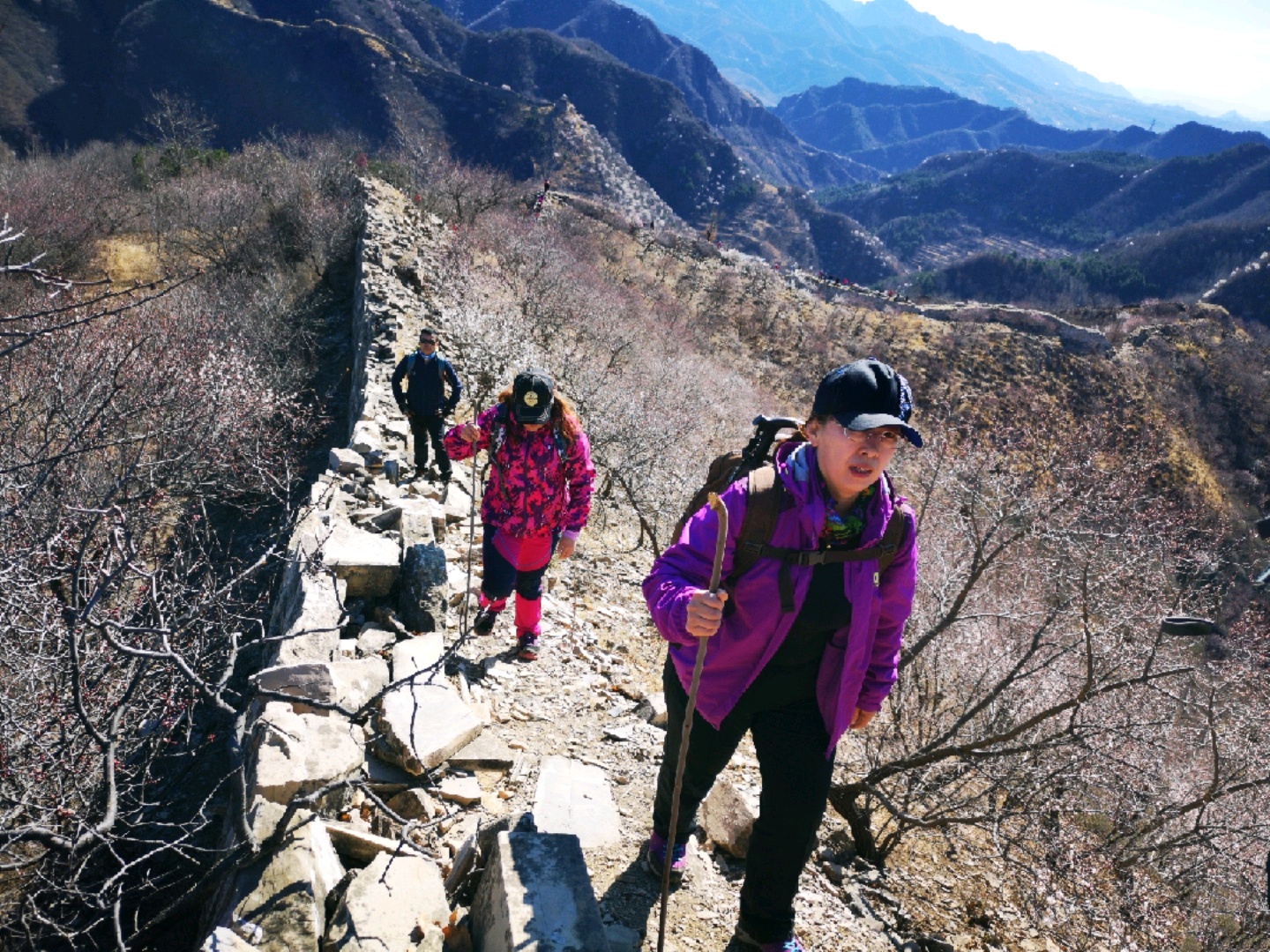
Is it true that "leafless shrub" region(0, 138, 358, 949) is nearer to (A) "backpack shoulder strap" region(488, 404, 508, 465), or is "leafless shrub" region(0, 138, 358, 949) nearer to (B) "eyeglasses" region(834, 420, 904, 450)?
(A) "backpack shoulder strap" region(488, 404, 508, 465)

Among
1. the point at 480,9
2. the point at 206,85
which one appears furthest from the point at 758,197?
the point at 480,9

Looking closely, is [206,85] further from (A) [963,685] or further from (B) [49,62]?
(A) [963,685]

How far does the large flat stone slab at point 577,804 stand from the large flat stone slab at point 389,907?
1.70 ft

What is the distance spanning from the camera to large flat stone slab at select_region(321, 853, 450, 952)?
1947mm

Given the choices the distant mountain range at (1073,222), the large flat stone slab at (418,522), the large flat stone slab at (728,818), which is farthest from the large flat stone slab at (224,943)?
the distant mountain range at (1073,222)

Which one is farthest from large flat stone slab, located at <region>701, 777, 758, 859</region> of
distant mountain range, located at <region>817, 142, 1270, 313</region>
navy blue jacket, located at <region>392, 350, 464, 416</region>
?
distant mountain range, located at <region>817, 142, 1270, 313</region>

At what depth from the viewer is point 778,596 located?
1946 millimetres

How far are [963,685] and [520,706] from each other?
5.23 metres

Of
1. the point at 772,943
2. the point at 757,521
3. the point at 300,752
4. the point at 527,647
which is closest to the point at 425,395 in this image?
the point at 527,647

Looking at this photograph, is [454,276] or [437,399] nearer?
[437,399]

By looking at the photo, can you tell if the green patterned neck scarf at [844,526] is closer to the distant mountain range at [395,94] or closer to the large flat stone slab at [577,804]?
the large flat stone slab at [577,804]

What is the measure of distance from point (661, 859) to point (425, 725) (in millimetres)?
1096

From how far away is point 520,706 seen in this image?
3627 mm

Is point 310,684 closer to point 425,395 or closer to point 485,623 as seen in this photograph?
point 485,623
